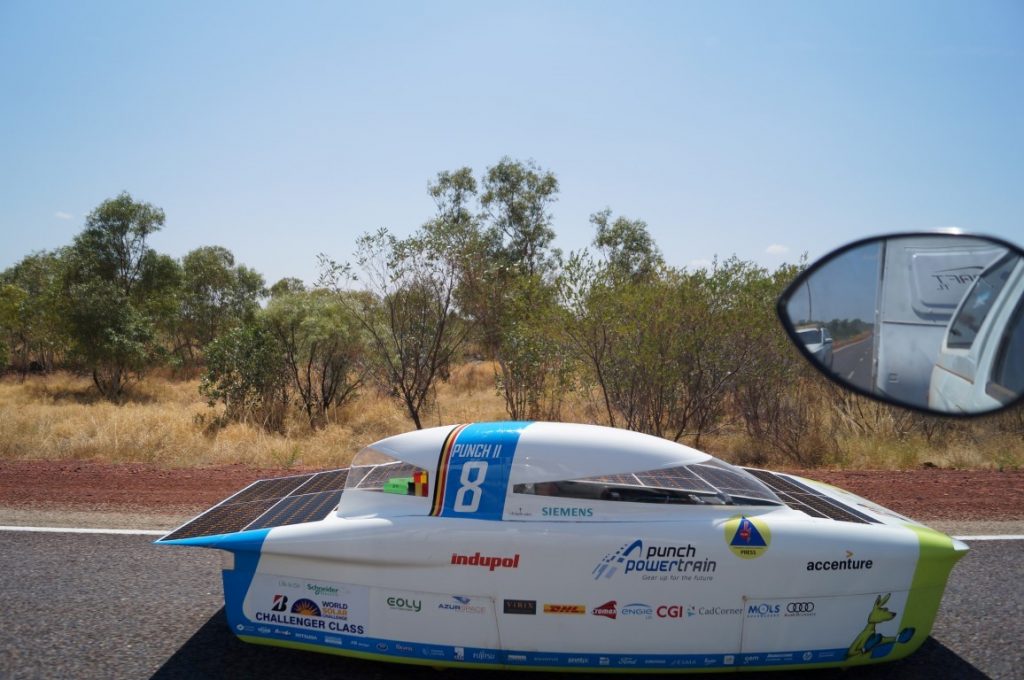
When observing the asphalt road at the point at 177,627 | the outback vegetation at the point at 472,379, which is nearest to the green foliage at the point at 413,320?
the outback vegetation at the point at 472,379

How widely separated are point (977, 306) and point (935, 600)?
1935mm

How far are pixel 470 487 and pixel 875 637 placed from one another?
88.3 inches

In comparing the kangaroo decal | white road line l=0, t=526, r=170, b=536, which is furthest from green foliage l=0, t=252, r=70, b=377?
the kangaroo decal

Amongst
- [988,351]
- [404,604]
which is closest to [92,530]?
[404,604]

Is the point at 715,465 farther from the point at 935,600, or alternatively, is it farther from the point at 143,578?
the point at 143,578

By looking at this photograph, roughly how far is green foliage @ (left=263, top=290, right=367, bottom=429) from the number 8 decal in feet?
41.2

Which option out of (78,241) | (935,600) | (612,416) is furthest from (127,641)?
(78,241)

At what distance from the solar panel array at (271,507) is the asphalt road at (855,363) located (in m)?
Answer: 2.86

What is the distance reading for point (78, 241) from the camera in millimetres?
25625

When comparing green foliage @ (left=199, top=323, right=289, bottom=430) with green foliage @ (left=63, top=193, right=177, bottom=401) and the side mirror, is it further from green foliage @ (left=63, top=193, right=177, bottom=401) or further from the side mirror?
the side mirror

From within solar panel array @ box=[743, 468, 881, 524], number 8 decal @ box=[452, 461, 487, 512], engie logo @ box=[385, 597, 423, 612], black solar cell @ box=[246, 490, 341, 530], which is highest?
number 8 decal @ box=[452, 461, 487, 512]

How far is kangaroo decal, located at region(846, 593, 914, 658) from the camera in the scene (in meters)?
3.54

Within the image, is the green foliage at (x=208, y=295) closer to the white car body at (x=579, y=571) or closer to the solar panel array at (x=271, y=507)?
the solar panel array at (x=271, y=507)

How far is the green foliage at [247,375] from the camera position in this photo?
52.0 ft
